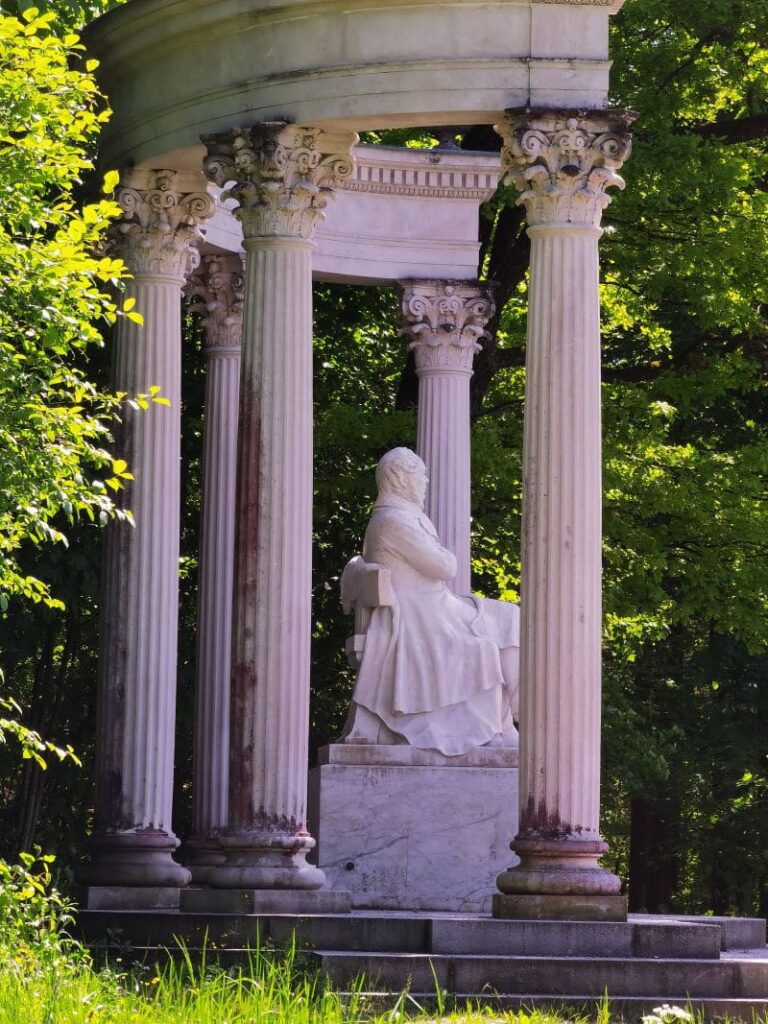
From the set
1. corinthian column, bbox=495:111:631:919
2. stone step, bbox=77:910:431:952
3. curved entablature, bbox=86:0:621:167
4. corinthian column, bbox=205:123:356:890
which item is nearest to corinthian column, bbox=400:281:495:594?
corinthian column, bbox=205:123:356:890

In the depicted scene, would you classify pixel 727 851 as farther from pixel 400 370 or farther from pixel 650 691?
pixel 400 370

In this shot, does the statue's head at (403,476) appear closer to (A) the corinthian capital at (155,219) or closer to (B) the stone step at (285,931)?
(A) the corinthian capital at (155,219)

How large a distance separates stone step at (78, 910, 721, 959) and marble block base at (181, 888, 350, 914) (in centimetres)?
118

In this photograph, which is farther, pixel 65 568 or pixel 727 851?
pixel 727 851

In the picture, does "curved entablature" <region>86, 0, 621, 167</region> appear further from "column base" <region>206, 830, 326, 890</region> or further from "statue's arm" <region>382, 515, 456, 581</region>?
"column base" <region>206, 830, 326, 890</region>

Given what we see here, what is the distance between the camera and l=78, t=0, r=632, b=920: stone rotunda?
26297 millimetres

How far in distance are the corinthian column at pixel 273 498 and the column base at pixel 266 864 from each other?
2cm

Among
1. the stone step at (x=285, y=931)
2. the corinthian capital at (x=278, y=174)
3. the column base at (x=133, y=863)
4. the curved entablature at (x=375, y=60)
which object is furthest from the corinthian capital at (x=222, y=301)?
the stone step at (x=285, y=931)

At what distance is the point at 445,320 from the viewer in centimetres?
3550

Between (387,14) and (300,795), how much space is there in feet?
33.0

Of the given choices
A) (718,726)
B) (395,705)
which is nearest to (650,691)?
(718,726)

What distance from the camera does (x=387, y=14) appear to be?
28031 millimetres

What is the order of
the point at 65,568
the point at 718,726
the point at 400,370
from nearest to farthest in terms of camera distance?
1. the point at 65,568
2. the point at 400,370
3. the point at 718,726

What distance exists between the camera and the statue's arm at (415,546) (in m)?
29.8
